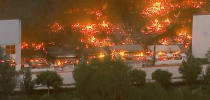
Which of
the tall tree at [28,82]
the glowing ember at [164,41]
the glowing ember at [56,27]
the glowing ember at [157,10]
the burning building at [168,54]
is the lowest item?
the tall tree at [28,82]

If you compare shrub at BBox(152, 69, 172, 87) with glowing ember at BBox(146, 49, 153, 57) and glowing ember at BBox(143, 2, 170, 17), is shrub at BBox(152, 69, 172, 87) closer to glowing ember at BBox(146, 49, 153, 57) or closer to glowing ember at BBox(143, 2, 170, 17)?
glowing ember at BBox(146, 49, 153, 57)

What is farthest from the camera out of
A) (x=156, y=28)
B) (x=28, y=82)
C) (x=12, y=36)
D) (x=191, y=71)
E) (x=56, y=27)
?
(x=156, y=28)

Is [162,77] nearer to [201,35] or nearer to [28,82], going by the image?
[28,82]

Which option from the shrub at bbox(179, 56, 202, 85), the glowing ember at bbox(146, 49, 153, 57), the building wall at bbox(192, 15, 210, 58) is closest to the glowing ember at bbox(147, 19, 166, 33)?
the glowing ember at bbox(146, 49, 153, 57)

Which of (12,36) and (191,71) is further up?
(12,36)

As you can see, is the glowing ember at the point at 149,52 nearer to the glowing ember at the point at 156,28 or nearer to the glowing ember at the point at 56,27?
the glowing ember at the point at 156,28

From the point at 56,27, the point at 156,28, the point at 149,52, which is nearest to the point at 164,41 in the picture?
the point at 156,28

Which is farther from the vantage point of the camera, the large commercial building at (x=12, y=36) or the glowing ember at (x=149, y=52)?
the glowing ember at (x=149, y=52)

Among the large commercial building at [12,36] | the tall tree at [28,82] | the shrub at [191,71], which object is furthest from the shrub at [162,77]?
the large commercial building at [12,36]
